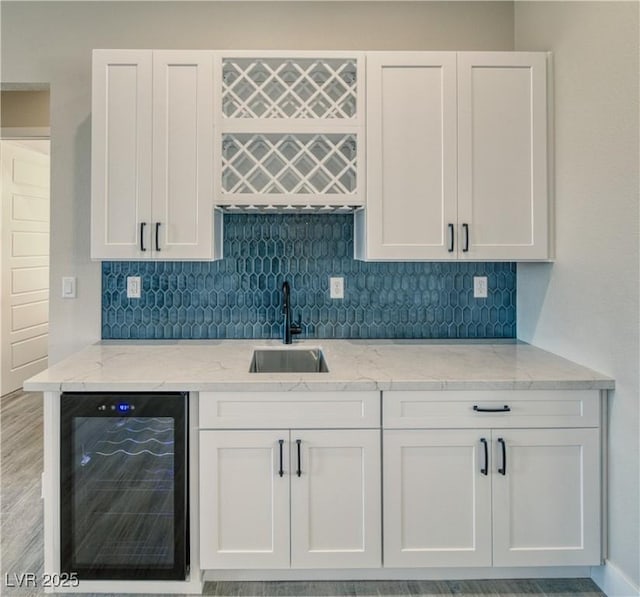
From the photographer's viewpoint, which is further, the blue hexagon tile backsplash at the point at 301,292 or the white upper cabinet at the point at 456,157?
the blue hexagon tile backsplash at the point at 301,292

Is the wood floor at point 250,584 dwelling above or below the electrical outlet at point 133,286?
below

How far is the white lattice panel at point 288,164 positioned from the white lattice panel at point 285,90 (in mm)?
106

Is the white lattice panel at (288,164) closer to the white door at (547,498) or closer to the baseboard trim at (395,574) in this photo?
the white door at (547,498)

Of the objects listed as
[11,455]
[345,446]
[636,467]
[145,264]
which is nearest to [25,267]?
[11,455]

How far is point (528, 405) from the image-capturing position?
77.1 inches

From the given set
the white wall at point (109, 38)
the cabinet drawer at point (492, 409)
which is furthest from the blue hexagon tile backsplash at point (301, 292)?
the cabinet drawer at point (492, 409)

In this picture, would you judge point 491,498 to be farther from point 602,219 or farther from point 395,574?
point 602,219

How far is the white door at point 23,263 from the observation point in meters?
4.84

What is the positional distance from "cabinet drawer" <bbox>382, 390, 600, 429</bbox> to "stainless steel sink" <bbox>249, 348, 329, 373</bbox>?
0.74m

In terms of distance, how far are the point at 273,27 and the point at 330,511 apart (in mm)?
2351

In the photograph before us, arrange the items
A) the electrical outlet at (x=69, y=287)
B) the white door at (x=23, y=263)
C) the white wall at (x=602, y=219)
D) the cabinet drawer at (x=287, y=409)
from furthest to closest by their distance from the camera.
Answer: the white door at (x=23, y=263) < the electrical outlet at (x=69, y=287) < the cabinet drawer at (x=287, y=409) < the white wall at (x=602, y=219)

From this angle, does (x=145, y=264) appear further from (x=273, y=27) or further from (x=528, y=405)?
(x=528, y=405)

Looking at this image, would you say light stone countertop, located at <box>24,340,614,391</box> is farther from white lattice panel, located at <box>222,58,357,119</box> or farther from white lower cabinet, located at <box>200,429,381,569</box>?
white lattice panel, located at <box>222,58,357,119</box>

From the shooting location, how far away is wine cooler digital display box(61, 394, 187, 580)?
1.91m
